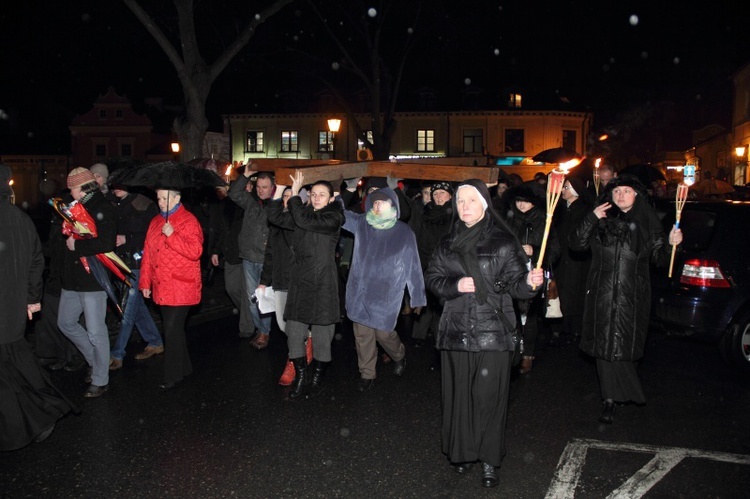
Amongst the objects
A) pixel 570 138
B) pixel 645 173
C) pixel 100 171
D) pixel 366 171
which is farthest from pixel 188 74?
pixel 570 138

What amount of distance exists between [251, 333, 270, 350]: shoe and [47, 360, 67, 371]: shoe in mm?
2185

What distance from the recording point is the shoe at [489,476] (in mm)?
4520

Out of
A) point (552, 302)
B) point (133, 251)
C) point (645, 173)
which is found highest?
point (645, 173)

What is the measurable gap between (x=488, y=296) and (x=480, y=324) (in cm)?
20

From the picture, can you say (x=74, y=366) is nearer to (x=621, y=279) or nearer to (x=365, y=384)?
(x=365, y=384)

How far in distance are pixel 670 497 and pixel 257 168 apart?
15.8ft

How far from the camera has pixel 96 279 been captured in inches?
247

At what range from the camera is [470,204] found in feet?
15.1

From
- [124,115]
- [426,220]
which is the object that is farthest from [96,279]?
[124,115]

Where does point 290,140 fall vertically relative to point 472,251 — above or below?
above

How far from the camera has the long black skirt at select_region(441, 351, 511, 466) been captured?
4.58 m

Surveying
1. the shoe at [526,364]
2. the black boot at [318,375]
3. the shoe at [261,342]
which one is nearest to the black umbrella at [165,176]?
the black boot at [318,375]

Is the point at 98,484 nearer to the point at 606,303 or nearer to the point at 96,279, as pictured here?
the point at 96,279

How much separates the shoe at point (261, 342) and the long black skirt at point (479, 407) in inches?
166
